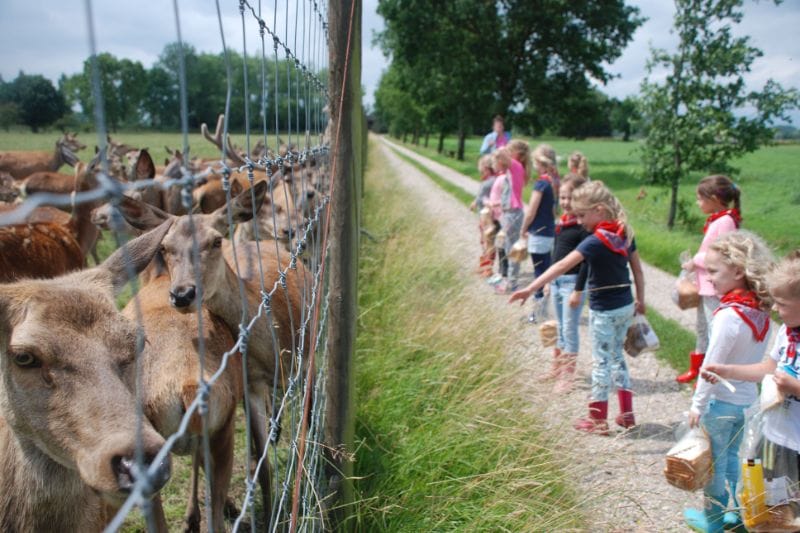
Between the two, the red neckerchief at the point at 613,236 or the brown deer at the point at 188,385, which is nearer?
the brown deer at the point at 188,385

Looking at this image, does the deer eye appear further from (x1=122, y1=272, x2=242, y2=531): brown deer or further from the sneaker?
the sneaker

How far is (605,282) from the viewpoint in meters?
4.50

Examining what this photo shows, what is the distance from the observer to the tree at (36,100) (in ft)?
3.38

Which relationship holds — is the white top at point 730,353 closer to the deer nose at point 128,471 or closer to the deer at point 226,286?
the deer at point 226,286

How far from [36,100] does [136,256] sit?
106 cm

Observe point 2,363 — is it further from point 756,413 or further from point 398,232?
point 398,232

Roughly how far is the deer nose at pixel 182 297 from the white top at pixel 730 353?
271cm

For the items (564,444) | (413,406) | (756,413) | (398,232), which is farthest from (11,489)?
(398,232)

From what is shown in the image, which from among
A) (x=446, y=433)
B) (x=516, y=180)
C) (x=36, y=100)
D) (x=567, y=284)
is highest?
(x=36, y=100)

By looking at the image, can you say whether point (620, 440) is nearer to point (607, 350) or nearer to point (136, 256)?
point (607, 350)

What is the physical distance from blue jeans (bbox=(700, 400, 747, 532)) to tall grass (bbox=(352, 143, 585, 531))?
0.96 meters

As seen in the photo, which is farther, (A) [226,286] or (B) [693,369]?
(B) [693,369]

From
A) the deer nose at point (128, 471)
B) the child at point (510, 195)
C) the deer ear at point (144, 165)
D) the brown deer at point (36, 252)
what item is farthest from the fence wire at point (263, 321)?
the child at point (510, 195)

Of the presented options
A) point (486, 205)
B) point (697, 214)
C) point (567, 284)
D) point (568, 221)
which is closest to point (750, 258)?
point (568, 221)
